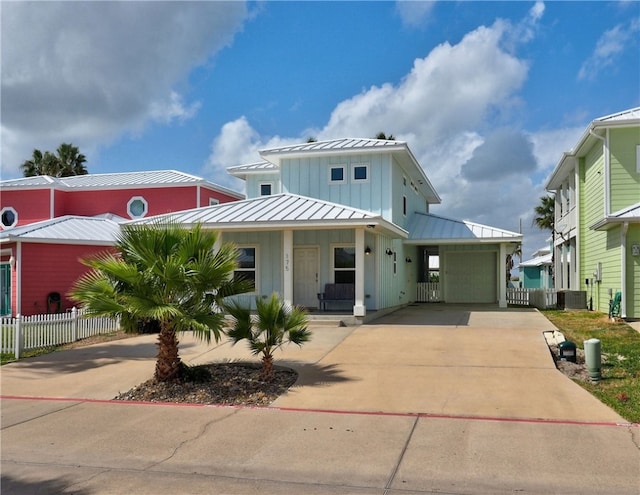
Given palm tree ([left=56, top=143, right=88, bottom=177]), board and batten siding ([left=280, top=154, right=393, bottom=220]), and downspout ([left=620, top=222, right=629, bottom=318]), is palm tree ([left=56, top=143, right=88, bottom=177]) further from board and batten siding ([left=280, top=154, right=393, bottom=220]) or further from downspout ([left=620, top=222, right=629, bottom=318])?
downspout ([left=620, top=222, right=629, bottom=318])

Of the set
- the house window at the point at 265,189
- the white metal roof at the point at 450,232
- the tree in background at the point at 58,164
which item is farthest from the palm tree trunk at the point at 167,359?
the tree in background at the point at 58,164

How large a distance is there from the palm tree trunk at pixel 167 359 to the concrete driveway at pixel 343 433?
2.61 feet

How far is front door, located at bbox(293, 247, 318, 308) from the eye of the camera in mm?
18547

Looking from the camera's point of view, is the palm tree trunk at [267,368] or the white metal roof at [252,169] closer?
the palm tree trunk at [267,368]

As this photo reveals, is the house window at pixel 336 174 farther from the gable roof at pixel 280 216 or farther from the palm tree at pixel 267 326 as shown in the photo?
the palm tree at pixel 267 326

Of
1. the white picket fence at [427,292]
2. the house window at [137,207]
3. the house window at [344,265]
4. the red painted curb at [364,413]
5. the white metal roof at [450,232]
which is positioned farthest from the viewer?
the house window at [137,207]

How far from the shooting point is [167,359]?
30.1 feet

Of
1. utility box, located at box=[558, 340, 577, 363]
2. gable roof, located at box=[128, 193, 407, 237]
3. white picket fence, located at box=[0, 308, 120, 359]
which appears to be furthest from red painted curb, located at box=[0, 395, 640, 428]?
gable roof, located at box=[128, 193, 407, 237]

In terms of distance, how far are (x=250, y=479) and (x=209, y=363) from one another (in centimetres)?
574

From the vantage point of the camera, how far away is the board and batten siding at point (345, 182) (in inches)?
778

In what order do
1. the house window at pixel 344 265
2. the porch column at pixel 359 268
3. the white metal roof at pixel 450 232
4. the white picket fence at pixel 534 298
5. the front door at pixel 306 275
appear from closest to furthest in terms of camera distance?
the porch column at pixel 359 268 → the house window at pixel 344 265 → the front door at pixel 306 275 → the white metal roof at pixel 450 232 → the white picket fence at pixel 534 298

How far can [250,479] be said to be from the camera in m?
5.31

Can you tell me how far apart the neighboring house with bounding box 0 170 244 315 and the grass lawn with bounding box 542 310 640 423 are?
1649 centimetres

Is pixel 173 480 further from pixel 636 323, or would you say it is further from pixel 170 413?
pixel 636 323
